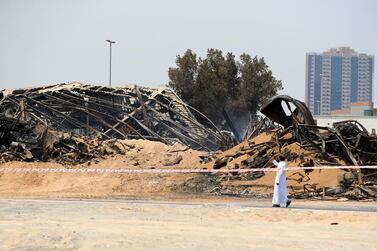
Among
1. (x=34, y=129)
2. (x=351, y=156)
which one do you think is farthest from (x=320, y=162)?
(x=34, y=129)

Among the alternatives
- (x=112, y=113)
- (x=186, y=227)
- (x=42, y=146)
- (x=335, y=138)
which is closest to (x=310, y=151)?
(x=335, y=138)

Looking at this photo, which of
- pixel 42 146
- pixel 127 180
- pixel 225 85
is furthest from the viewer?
pixel 225 85

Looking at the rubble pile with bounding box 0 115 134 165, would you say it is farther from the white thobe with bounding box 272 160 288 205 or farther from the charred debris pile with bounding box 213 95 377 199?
the white thobe with bounding box 272 160 288 205

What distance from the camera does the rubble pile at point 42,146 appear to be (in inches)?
1101

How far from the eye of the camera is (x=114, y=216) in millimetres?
13297

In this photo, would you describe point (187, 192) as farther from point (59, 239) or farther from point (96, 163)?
point (59, 239)

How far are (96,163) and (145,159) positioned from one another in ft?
9.19

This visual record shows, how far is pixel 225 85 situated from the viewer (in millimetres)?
51969

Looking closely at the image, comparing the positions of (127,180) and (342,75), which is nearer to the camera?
(127,180)

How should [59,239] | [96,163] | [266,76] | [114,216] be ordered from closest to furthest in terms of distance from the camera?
[59,239] → [114,216] → [96,163] → [266,76]

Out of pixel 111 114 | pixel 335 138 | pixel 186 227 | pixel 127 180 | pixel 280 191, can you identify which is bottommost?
pixel 127 180

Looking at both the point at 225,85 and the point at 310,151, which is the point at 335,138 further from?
the point at 225,85

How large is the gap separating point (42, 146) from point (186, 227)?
18919 mm

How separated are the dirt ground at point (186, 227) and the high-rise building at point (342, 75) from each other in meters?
114
